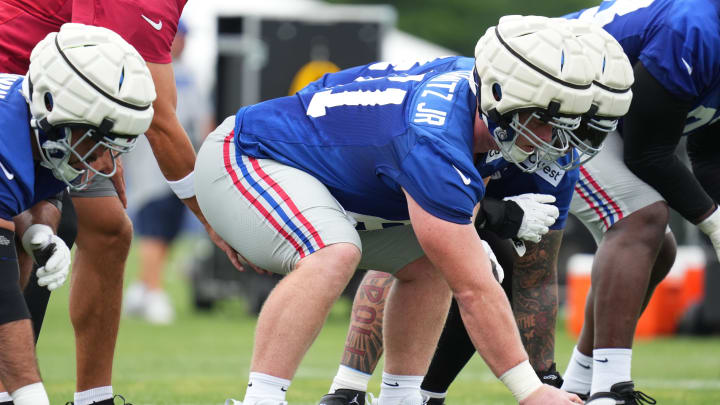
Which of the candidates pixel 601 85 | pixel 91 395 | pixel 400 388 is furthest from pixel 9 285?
pixel 601 85

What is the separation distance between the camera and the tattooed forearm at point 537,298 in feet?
16.6

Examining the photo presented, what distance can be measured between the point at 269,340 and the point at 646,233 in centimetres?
189

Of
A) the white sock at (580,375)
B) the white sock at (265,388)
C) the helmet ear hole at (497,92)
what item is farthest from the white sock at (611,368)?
the white sock at (265,388)

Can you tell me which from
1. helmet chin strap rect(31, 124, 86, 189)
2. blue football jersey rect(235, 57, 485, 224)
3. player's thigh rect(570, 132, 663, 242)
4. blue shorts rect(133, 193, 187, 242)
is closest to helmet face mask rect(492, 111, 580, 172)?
blue football jersey rect(235, 57, 485, 224)

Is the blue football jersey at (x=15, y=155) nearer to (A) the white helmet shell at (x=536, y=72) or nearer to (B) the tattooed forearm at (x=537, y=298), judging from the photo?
(A) the white helmet shell at (x=536, y=72)

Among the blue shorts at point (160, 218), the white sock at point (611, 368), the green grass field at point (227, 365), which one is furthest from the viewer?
the blue shorts at point (160, 218)

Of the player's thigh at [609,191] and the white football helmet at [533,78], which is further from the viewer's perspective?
the player's thigh at [609,191]

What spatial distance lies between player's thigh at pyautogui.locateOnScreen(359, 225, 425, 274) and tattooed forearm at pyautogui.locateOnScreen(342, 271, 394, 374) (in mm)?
351

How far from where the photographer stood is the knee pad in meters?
3.91

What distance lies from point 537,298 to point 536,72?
139 cm

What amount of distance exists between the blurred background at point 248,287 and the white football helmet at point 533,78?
9.58 feet

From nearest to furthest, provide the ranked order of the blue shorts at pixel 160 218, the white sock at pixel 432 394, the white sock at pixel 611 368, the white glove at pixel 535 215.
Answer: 1. the white glove at pixel 535 215
2. the white sock at pixel 611 368
3. the white sock at pixel 432 394
4. the blue shorts at pixel 160 218

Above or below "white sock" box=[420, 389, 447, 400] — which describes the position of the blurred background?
below

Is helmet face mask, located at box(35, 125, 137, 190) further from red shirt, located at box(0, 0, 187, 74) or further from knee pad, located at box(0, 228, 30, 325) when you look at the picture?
red shirt, located at box(0, 0, 187, 74)
